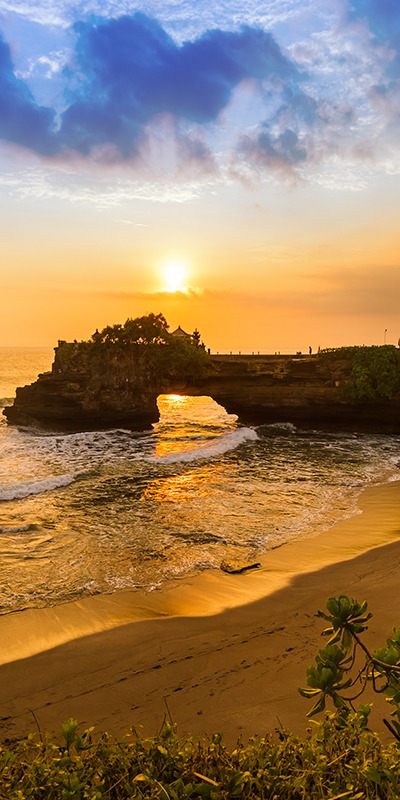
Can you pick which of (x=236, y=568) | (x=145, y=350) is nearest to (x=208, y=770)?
(x=236, y=568)

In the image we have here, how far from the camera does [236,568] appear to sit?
1122 centimetres

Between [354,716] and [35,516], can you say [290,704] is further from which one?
[35,516]

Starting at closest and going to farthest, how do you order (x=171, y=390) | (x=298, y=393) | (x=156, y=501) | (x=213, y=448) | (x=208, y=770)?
(x=208, y=770)
(x=156, y=501)
(x=213, y=448)
(x=298, y=393)
(x=171, y=390)

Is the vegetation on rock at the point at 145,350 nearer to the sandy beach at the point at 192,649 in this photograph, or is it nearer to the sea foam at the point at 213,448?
the sea foam at the point at 213,448

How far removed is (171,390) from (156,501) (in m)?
21.7

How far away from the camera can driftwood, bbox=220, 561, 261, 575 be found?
1110cm

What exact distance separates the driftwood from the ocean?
0.92 ft

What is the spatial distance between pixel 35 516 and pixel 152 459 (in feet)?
37.7

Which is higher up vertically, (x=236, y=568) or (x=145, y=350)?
(x=145, y=350)

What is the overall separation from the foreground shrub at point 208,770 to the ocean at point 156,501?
758 cm

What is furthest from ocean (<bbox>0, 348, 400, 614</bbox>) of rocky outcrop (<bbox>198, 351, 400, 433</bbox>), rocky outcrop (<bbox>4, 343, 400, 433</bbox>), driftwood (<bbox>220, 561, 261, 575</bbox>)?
rocky outcrop (<bbox>4, 343, 400, 433</bbox>)

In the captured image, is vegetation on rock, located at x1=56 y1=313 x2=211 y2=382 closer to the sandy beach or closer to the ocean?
the ocean

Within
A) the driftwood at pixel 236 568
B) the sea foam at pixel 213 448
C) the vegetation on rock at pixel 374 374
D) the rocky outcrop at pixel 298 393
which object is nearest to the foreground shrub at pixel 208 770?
the driftwood at pixel 236 568

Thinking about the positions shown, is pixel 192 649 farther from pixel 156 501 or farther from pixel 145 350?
pixel 145 350
